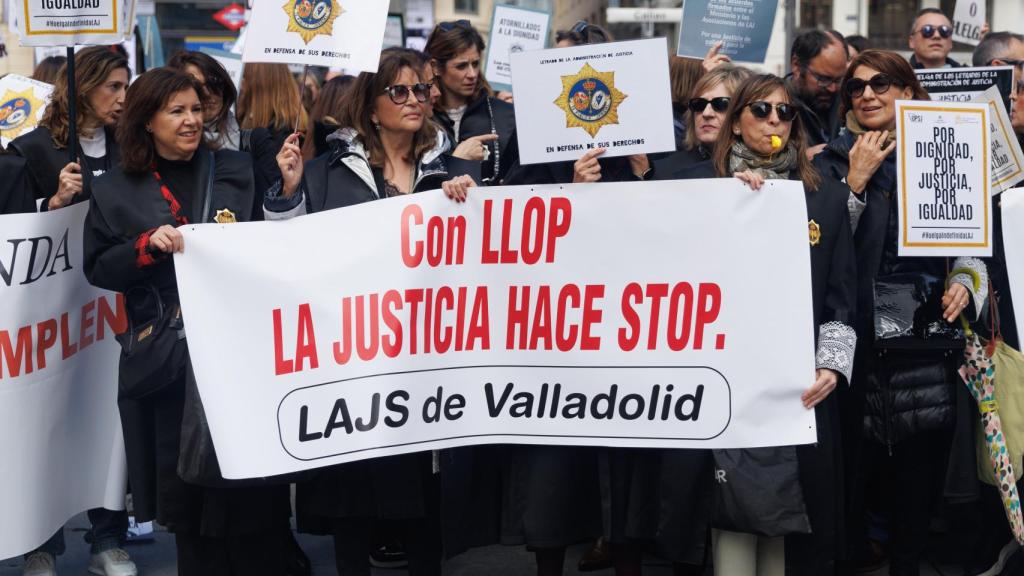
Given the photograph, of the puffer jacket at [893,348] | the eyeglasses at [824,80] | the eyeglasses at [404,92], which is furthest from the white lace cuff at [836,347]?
the eyeglasses at [824,80]

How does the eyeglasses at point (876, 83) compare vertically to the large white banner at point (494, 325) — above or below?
above

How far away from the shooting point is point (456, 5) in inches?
1417

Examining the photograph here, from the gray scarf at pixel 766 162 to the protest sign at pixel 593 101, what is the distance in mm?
312

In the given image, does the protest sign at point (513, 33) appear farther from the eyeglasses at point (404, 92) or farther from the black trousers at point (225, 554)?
the black trousers at point (225, 554)

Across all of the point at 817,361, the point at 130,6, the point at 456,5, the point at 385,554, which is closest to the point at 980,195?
the point at 817,361

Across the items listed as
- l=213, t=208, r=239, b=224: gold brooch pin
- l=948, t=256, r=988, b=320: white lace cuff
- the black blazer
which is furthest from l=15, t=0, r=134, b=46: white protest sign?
l=948, t=256, r=988, b=320: white lace cuff

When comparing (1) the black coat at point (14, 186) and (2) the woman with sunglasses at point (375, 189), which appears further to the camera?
(1) the black coat at point (14, 186)

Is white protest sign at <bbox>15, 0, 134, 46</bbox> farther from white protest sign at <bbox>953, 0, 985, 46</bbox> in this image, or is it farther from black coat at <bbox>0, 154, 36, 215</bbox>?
white protest sign at <bbox>953, 0, 985, 46</bbox>

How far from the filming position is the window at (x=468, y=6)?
118 ft

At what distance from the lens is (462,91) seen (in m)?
6.04

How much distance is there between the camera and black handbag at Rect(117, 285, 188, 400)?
4234mm

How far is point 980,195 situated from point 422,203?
1843 millimetres

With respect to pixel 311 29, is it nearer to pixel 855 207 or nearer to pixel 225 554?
pixel 225 554

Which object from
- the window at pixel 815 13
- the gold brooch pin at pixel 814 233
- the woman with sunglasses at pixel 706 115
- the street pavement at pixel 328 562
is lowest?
the street pavement at pixel 328 562
